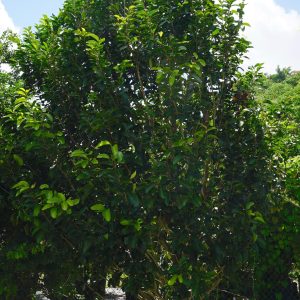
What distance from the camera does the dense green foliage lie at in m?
3.36

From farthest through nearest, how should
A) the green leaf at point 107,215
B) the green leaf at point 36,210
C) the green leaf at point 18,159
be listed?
the green leaf at point 18,159
the green leaf at point 36,210
the green leaf at point 107,215

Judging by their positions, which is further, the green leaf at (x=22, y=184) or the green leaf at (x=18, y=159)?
the green leaf at (x=18, y=159)

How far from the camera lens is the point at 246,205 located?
3.56 meters

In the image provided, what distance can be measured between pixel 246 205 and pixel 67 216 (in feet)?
4.64

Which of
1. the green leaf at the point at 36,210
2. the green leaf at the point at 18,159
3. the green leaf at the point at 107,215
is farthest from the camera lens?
the green leaf at the point at 18,159

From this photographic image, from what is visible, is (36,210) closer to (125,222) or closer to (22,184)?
(22,184)

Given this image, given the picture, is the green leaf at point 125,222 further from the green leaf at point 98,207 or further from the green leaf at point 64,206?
the green leaf at point 64,206

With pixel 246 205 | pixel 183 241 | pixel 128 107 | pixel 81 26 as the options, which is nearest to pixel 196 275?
pixel 183 241

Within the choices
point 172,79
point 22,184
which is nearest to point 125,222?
point 22,184

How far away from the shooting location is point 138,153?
3.53 m

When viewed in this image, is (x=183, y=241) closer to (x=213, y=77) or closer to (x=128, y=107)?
(x=128, y=107)

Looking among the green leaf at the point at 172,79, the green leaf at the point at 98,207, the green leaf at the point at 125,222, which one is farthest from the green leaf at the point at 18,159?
the green leaf at the point at 172,79

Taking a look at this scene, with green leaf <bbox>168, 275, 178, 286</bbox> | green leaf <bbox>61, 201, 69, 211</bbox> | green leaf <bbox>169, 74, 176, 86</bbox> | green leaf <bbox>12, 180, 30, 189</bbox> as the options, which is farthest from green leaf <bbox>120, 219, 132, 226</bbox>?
green leaf <bbox>169, 74, 176, 86</bbox>

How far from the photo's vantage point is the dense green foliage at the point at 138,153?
3355mm
